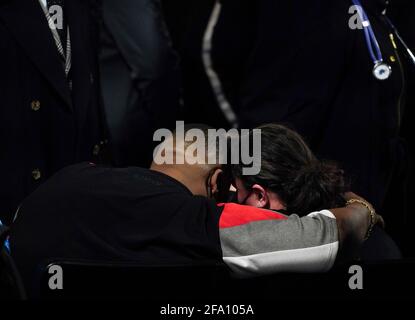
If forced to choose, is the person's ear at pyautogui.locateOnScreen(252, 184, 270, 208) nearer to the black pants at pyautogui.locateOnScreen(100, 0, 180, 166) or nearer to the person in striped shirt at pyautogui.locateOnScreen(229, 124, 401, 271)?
the person in striped shirt at pyautogui.locateOnScreen(229, 124, 401, 271)

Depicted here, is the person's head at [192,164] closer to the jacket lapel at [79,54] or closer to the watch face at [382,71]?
the jacket lapel at [79,54]

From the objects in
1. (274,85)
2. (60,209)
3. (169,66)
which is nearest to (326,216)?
(60,209)

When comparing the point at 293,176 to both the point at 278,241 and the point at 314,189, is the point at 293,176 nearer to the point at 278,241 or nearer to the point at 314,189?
the point at 314,189

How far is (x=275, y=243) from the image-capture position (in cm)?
210

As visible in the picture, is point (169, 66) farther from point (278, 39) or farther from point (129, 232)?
point (129, 232)

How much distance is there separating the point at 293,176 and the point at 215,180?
241 millimetres

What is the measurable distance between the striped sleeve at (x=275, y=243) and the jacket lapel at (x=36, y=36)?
0.94 meters

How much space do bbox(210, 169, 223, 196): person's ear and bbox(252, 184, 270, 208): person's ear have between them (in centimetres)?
13

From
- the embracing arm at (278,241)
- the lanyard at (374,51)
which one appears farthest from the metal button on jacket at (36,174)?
the lanyard at (374,51)

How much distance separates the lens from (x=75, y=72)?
293 cm

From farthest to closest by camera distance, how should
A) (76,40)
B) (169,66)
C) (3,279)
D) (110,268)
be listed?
(169,66), (76,40), (3,279), (110,268)

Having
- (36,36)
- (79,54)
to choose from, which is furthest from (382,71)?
(36,36)

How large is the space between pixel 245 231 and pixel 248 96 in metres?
1.23

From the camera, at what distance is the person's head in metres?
2.54
